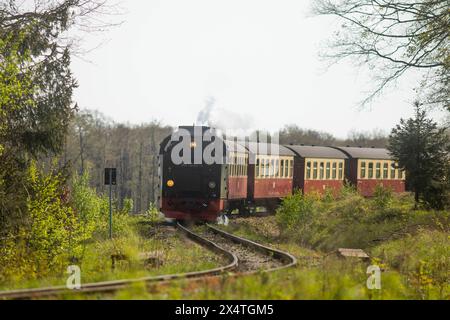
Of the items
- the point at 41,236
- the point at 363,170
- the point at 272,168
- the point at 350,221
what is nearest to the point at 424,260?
the point at 41,236

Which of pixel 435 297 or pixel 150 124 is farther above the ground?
pixel 150 124

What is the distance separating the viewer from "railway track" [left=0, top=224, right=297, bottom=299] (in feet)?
24.4

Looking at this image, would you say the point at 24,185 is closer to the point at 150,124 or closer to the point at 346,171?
the point at 346,171

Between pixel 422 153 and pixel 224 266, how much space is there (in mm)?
14212

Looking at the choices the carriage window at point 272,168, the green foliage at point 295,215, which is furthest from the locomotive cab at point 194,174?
the carriage window at point 272,168

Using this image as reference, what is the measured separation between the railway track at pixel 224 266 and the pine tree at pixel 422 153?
7966 millimetres

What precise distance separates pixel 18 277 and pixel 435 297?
6319mm

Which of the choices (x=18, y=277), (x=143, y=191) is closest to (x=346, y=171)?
(x=18, y=277)

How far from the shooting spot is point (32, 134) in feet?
56.2

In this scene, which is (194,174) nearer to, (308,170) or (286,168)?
(286,168)

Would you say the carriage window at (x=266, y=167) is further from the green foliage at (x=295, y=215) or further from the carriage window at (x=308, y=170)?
the green foliage at (x=295, y=215)

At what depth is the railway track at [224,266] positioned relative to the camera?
7426mm

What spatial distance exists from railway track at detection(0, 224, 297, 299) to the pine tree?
797cm
